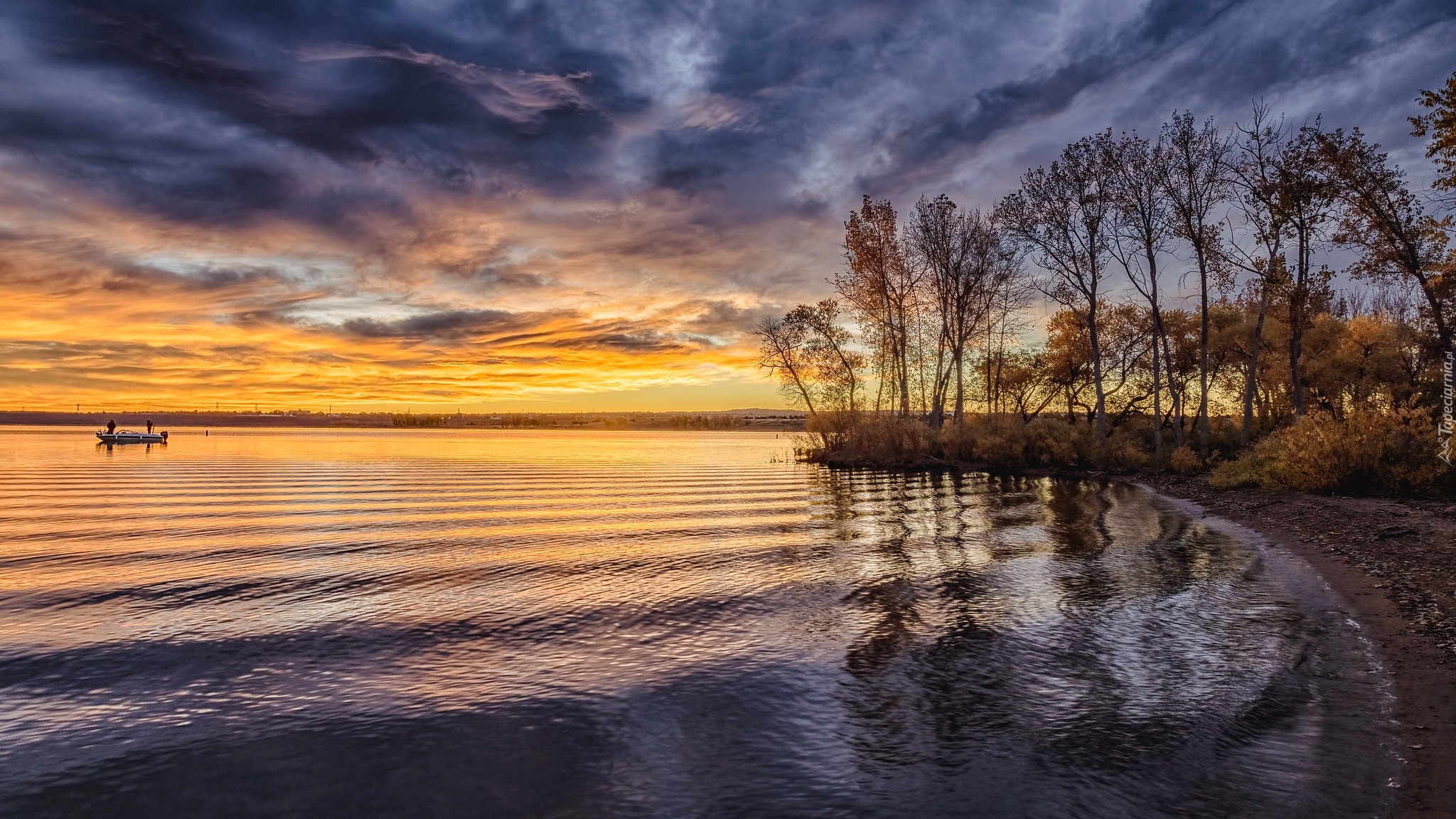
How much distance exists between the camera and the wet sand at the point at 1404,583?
5.41 m

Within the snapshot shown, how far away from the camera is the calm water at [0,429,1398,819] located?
199 inches

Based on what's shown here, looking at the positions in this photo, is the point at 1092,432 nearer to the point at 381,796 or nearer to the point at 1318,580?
the point at 1318,580

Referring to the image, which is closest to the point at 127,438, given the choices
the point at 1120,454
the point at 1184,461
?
the point at 1120,454

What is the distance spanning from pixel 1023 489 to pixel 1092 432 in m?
13.4

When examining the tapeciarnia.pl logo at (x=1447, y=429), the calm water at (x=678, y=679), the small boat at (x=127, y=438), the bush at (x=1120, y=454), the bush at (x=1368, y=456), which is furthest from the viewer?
the small boat at (x=127, y=438)

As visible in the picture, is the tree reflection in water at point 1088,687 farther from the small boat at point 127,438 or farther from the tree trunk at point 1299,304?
the small boat at point 127,438

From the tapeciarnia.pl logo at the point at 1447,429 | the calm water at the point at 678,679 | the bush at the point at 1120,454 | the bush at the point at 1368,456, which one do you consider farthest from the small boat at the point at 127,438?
the tapeciarnia.pl logo at the point at 1447,429

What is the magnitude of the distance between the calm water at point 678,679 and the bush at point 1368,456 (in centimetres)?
789

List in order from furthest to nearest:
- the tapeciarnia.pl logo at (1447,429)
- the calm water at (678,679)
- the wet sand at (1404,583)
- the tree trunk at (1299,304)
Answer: the tree trunk at (1299,304), the tapeciarnia.pl logo at (1447,429), the wet sand at (1404,583), the calm water at (678,679)

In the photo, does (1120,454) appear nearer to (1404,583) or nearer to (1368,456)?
(1368,456)

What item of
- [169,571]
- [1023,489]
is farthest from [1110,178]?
[169,571]

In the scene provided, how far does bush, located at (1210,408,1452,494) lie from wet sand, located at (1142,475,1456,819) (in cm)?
87

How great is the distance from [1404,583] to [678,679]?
10.8 m

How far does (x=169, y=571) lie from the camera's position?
40.5ft
